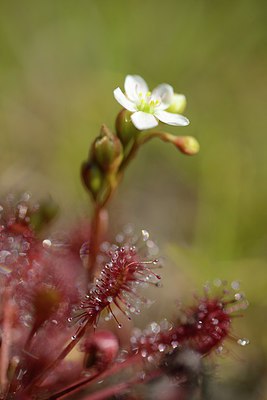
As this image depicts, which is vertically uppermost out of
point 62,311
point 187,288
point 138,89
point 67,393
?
point 138,89

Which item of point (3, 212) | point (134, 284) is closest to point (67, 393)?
point (134, 284)

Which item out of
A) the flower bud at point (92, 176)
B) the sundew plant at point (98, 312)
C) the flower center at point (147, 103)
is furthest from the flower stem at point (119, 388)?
the flower center at point (147, 103)

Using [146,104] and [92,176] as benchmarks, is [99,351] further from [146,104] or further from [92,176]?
[146,104]

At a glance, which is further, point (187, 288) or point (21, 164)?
point (21, 164)

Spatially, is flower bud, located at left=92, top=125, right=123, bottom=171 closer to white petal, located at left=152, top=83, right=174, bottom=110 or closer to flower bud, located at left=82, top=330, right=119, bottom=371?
white petal, located at left=152, top=83, right=174, bottom=110

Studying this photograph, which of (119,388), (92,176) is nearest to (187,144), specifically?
(92,176)

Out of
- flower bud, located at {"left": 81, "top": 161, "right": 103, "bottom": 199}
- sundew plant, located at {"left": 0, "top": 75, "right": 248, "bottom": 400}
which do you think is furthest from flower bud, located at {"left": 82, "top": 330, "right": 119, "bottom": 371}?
flower bud, located at {"left": 81, "top": 161, "right": 103, "bottom": 199}

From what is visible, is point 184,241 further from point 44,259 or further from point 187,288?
point 44,259
